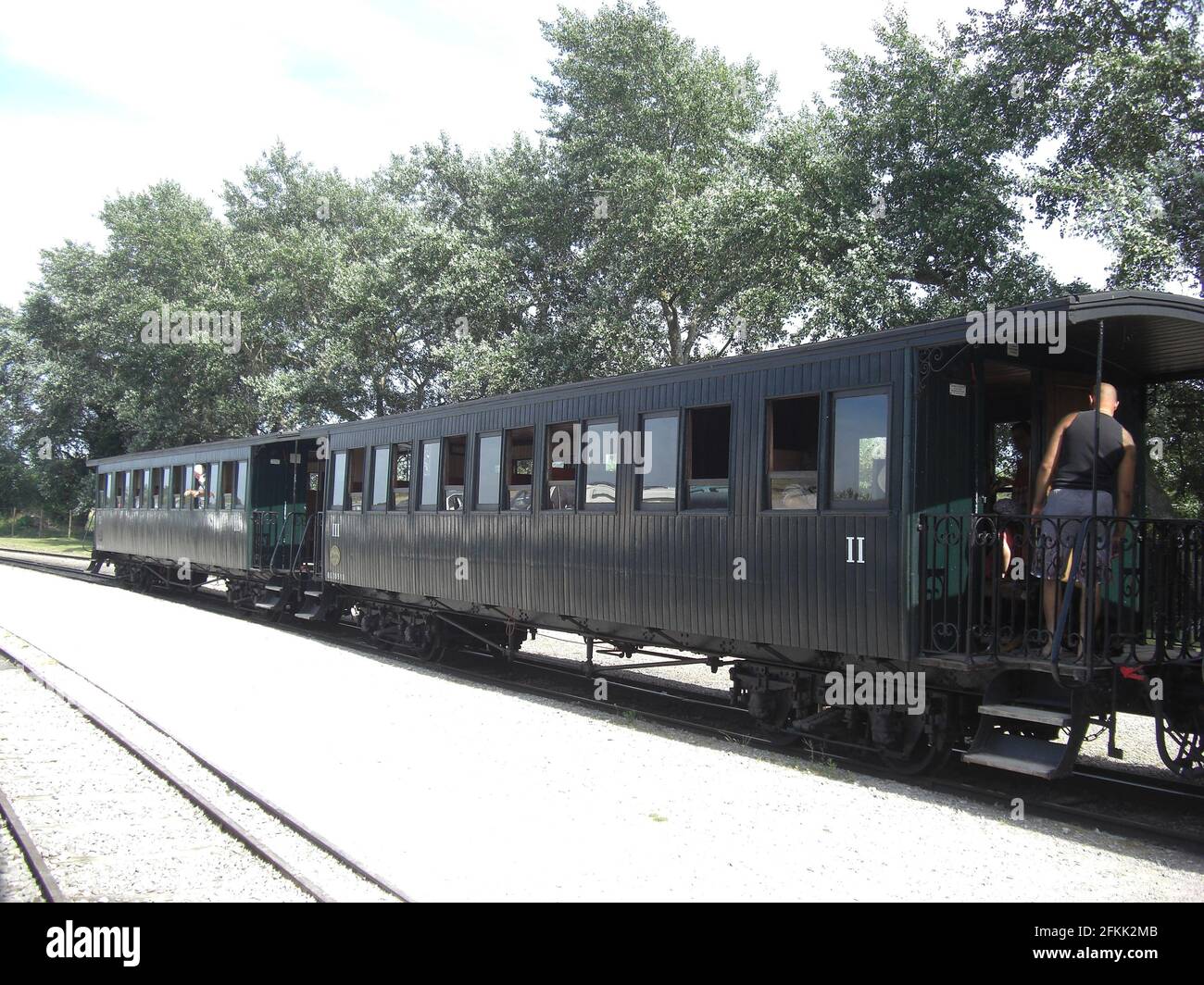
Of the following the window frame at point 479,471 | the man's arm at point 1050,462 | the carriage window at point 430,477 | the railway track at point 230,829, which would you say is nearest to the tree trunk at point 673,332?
the carriage window at point 430,477

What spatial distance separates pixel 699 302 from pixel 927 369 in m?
18.3

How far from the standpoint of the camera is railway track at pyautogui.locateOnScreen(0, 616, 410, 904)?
5008 mm

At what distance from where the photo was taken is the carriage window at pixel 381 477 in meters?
14.2

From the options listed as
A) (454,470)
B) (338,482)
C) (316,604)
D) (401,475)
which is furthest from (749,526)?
(316,604)

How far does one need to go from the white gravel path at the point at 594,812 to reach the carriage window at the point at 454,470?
258 cm

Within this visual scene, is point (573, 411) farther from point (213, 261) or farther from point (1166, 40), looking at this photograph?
point (213, 261)

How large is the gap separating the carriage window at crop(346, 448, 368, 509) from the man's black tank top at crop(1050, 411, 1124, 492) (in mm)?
10614

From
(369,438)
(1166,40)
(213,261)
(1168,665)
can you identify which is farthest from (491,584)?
(213,261)

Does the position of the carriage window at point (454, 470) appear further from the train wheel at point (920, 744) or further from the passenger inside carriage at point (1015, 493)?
the passenger inside carriage at point (1015, 493)

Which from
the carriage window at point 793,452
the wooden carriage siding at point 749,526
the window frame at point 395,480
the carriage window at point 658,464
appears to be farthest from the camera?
the window frame at point 395,480

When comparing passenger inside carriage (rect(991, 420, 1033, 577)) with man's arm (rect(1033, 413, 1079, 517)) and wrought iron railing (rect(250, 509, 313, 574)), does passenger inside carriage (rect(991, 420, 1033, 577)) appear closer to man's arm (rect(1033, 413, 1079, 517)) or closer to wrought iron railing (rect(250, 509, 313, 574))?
man's arm (rect(1033, 413, 1079, 517))

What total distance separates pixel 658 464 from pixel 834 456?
2.07m

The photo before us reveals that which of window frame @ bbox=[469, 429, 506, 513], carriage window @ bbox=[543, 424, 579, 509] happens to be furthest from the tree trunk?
carriage window @ bbox=[543, 424, 579, 509]

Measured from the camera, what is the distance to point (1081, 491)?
21.3 feet
